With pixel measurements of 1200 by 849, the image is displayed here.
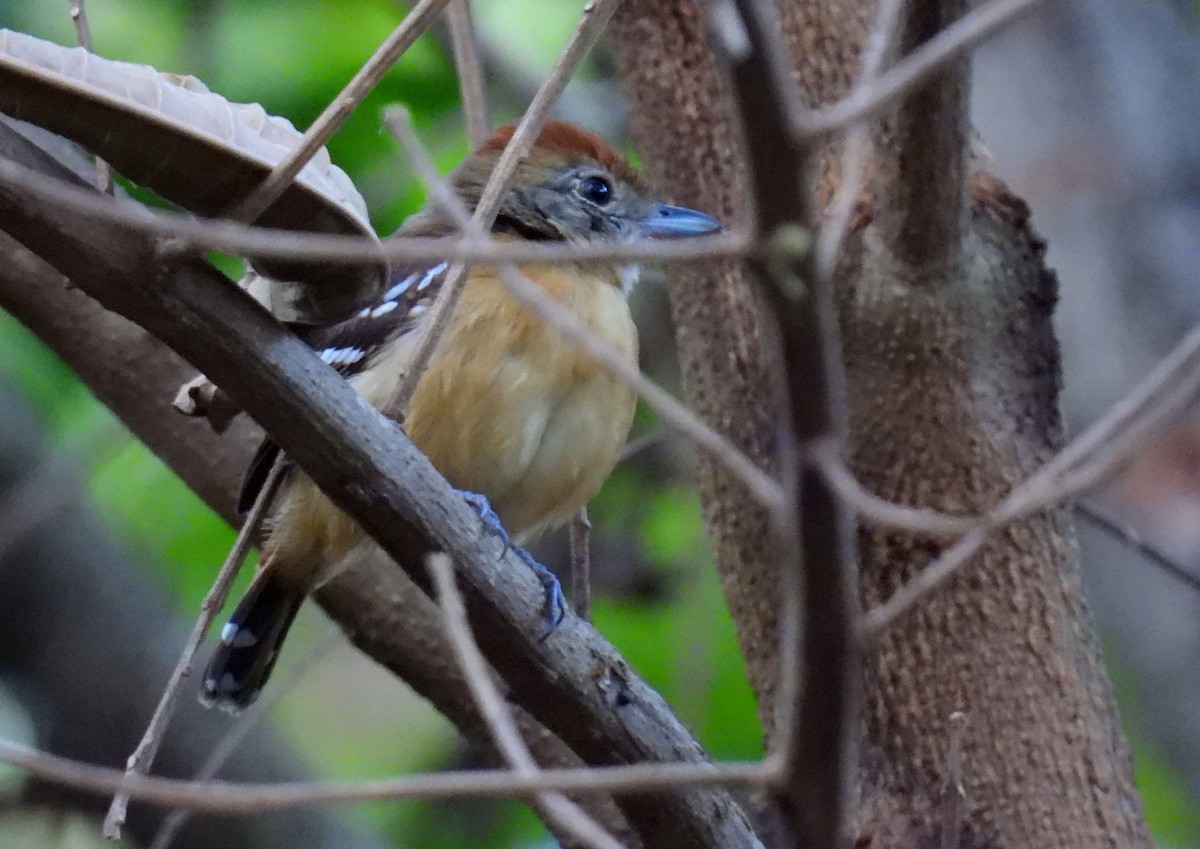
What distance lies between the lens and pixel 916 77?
1112 millimetres

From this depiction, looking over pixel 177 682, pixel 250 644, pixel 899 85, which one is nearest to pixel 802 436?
pixel 899 85

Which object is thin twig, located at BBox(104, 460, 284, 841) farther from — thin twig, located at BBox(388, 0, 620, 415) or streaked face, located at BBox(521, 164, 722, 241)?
streaked face, located at BBox(521, 164, 722, 241)

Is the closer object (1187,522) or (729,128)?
(729,128)

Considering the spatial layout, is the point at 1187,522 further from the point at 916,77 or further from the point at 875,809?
the point at 916,77

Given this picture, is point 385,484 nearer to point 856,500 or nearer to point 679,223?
point 856,500

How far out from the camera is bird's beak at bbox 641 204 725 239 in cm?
344

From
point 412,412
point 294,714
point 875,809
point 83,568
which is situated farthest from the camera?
point 294,714

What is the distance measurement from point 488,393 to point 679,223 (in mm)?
634

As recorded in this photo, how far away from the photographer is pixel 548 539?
5.20m

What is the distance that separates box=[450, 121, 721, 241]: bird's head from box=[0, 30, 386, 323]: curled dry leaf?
1575 mm

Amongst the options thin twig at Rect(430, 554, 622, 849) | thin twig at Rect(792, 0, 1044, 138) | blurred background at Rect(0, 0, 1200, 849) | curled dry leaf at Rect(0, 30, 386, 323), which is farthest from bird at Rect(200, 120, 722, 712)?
thin twig at Rect(792, 0, 1044, 138)

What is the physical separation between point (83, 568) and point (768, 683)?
6.50 ft

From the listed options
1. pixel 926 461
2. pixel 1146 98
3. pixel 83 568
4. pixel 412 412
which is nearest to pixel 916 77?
pixel 926 461

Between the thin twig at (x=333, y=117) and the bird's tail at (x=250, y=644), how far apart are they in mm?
1758
